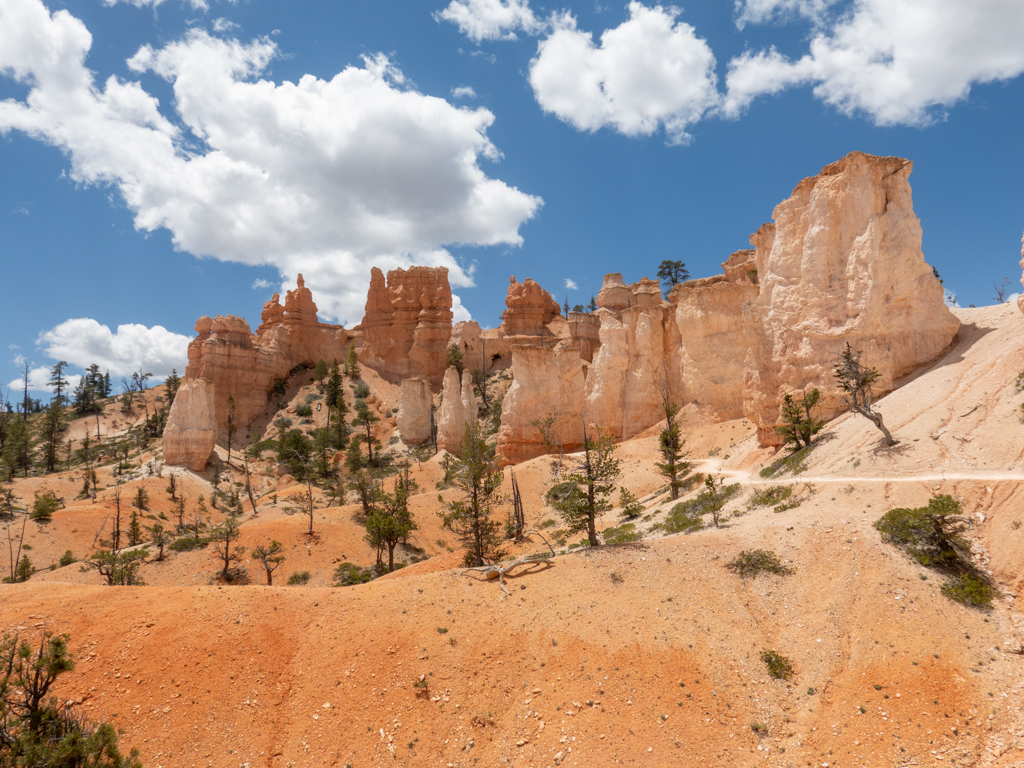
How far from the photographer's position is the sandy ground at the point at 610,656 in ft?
34.7

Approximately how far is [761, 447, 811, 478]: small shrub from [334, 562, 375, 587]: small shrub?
74.8 feet

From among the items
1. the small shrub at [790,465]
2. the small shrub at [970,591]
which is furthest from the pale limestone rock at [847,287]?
the small shrub at [970,591]

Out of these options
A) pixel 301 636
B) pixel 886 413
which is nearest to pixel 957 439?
pixel 886 413

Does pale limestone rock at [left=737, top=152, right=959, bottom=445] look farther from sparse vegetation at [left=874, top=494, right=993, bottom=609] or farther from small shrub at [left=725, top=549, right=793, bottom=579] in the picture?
small shrub at [left=725, top=549, right=793, bottom=579]

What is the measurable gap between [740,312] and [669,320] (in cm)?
745

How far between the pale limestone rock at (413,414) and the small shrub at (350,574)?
29.1m

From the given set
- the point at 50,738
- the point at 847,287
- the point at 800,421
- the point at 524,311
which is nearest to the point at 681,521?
the point at 800,421

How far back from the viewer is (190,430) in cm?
5069

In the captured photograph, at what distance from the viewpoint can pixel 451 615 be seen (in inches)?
564

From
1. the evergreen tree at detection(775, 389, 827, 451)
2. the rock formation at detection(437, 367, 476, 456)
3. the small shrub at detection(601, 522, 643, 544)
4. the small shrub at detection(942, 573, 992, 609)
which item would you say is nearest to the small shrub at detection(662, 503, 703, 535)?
the small shrub at detection(601, 522, 643, 544)

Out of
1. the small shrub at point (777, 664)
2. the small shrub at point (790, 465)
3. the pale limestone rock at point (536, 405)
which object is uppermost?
the pale limestone rock at point (536, 405)

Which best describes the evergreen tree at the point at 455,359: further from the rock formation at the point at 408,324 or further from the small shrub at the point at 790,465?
the small shrub at the point at 790,465

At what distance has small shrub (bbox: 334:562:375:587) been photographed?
2759 cm

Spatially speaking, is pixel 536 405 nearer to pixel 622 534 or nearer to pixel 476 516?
pixel 622 534
